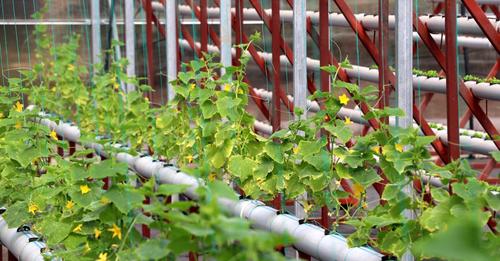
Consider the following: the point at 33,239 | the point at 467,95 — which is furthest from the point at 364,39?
the point at 33,239

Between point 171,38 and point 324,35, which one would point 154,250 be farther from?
point 171,38

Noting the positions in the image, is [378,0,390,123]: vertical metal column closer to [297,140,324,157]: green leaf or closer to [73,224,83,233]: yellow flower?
[297,140,324,157]: green leaf

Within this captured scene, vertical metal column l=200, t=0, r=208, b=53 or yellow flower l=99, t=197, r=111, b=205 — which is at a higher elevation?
yellow flower l=99, t=197, r=111, b=205

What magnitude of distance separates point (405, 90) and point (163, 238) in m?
1.85

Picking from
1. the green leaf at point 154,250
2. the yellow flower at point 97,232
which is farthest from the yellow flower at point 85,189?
the green leaf at point 154,250

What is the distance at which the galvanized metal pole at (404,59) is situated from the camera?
14.8 feet

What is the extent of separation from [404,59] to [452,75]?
0.23 meters

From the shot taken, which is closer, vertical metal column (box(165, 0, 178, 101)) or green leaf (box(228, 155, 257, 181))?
green leaf (box(228, 155, 257, 181))

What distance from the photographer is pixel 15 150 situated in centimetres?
568

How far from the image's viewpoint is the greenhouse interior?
325cm

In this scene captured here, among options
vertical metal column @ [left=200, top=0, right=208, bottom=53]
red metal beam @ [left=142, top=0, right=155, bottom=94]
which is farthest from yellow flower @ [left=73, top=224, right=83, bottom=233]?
red metal beam @ [left=142, top=0, right=155, bottom=94]

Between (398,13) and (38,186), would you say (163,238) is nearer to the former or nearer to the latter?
(398,13)

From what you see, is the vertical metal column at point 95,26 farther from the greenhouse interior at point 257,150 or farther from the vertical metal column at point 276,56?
the vertical metal column at point 276,56

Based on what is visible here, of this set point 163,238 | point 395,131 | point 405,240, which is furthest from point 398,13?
point 163,238
